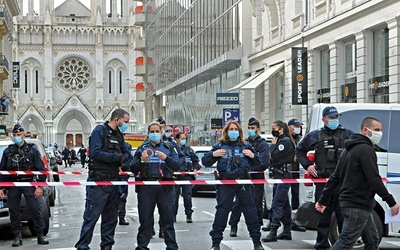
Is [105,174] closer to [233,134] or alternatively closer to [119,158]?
[119,158]

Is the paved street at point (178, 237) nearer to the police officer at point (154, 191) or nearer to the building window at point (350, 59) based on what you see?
the police officer at point (154, 191)

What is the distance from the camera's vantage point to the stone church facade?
10138 centimetres

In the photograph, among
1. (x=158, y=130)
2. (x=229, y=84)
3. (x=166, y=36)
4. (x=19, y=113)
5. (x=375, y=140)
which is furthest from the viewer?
(x=19, y=113)

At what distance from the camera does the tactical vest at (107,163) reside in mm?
10648

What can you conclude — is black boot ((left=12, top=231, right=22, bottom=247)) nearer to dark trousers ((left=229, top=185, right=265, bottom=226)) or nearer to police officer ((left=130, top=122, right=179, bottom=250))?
police officer ((left=130, top=122, right=179, bottom=250))

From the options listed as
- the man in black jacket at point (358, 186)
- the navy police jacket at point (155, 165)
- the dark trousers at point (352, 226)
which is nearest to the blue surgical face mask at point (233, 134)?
the navy police jacket at point (155, 165)

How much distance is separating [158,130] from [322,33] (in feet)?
67.1

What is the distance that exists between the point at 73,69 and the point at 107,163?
93.9 metres

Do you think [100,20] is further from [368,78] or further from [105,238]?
[105,238]

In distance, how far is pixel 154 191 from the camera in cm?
1032

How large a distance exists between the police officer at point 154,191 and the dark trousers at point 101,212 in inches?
19.1

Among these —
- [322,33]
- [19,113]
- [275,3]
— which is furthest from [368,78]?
[19,113]

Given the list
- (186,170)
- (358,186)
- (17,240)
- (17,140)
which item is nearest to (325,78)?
(186,170)

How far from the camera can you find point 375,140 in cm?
835
